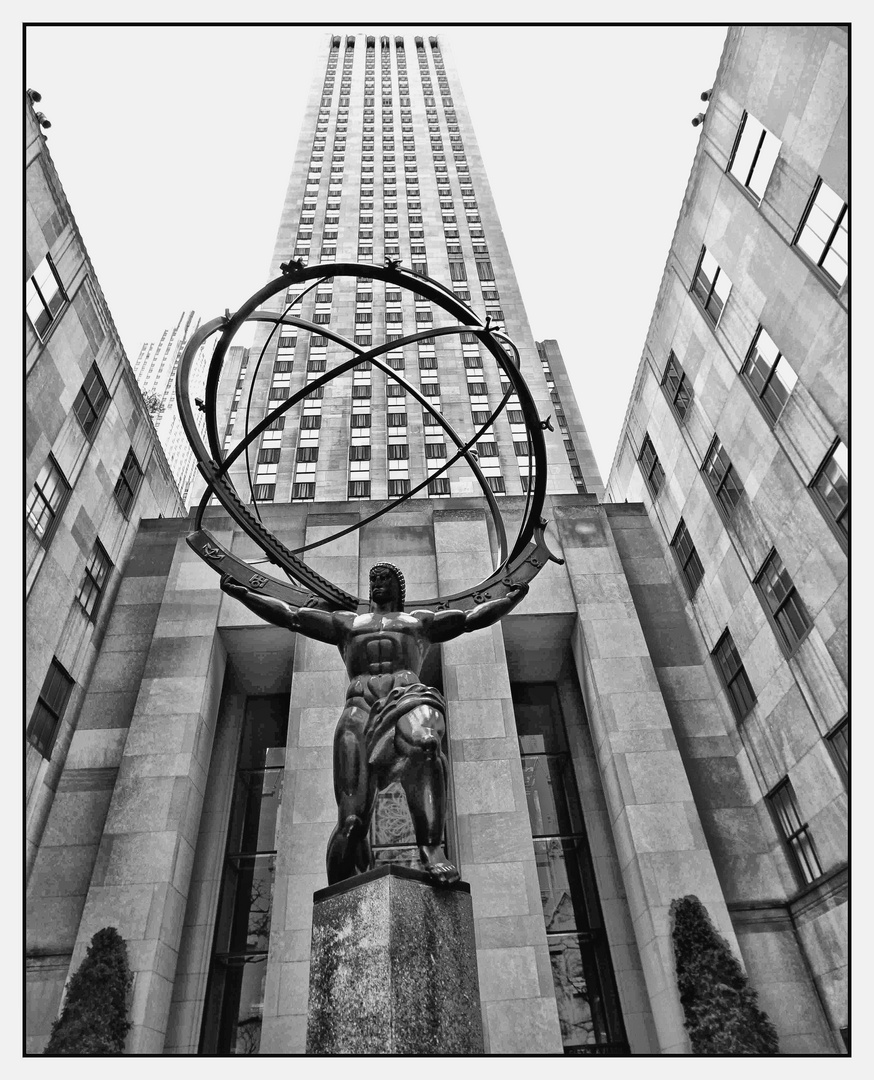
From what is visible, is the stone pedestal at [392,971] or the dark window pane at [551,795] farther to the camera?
the dark window pane at [551,795]

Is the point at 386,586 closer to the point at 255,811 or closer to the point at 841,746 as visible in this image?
the point at 841,746

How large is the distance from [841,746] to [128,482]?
20.0m

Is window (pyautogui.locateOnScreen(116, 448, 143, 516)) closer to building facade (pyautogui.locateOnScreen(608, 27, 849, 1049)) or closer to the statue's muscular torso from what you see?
the statue's muscular torso

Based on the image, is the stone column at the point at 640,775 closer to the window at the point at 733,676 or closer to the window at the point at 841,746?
the window at the point at 733,676

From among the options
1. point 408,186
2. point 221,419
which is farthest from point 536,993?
point 408,186

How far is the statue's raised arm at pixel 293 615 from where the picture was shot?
9.31 meters

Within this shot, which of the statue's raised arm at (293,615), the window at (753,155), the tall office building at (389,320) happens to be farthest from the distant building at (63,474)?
the window at (753,155)

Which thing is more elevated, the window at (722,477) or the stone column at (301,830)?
the window at (722,477)

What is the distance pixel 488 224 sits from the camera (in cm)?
5816

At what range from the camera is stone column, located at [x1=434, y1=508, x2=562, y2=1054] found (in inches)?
506

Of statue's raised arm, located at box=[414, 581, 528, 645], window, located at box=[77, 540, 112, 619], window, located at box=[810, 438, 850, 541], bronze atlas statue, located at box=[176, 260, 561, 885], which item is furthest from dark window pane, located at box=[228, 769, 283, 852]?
window, located at box=[810, 438, 850, 541]

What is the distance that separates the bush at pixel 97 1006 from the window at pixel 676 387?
19.1 metres

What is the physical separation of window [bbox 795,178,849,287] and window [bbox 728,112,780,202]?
6.72ft

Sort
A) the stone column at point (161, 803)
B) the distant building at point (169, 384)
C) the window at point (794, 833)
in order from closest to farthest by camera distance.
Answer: the stone column at point (161, 803), the window at point (794, 833), the distant building at point (169, 384)
